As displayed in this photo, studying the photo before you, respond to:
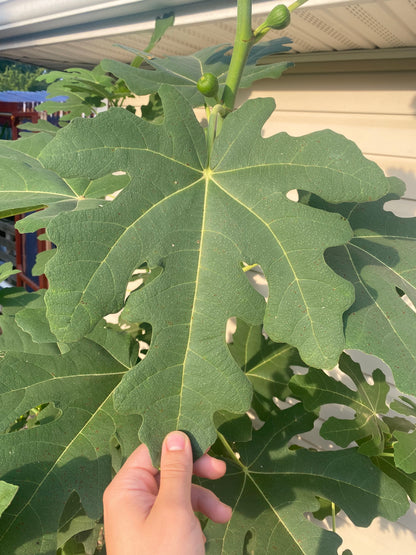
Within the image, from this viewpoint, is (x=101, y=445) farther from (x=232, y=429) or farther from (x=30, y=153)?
(x=30, y=153)

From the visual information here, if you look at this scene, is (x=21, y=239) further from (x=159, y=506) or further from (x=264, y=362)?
(x=159, y=506)

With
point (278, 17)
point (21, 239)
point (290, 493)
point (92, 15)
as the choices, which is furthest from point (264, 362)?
point (21, 239)

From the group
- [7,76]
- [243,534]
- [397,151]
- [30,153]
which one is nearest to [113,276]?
[30,153]

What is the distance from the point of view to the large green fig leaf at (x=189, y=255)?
779 mm

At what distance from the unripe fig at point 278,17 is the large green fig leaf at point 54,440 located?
84 centimetres

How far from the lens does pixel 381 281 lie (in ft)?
3.08

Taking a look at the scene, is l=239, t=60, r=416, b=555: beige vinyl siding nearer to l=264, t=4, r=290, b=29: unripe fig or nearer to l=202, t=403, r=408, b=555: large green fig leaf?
l=202, t=403, r=408, b=555: large green fig leaf

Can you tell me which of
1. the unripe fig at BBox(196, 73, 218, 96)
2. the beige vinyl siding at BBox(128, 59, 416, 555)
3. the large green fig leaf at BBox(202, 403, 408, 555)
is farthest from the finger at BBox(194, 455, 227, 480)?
the beige vinyl siding at BBox(128, 59, 416, 555)

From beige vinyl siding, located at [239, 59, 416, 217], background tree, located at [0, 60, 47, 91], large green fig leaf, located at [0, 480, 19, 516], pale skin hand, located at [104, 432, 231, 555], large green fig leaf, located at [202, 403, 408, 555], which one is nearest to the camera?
large green fig leaf, located at [0, 480, 19, 516]

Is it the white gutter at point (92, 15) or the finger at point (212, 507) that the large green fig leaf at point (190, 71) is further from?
the finger at point (212, 507)

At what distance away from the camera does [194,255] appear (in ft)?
2.78

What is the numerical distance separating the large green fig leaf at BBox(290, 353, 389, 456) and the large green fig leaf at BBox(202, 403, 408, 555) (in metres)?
0.05

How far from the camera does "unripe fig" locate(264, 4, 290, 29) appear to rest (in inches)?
34.8

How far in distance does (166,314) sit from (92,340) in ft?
1.55
